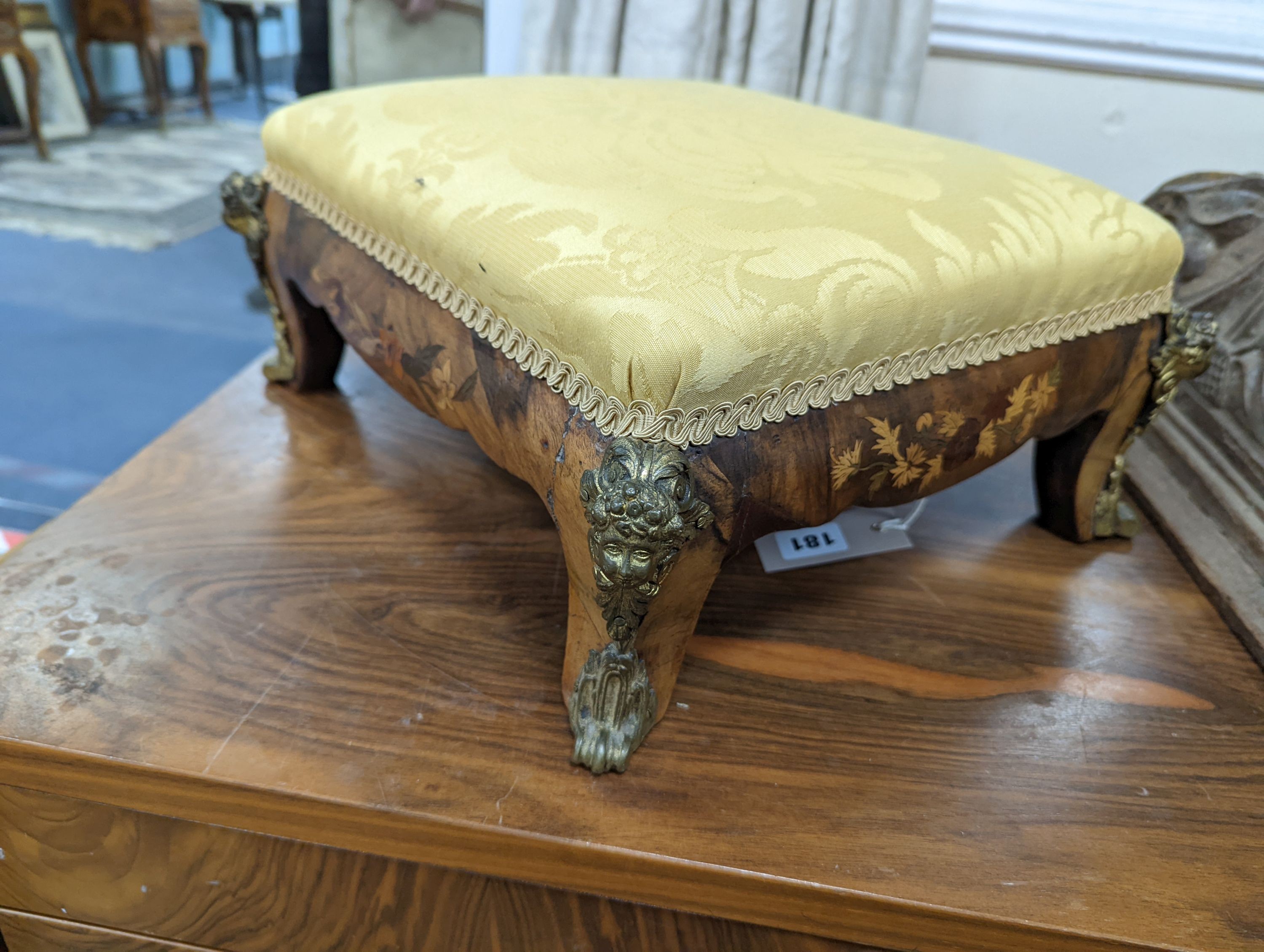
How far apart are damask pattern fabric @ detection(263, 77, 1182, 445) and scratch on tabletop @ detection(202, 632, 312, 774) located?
28 centimetres

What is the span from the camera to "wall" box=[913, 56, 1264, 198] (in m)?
1.24

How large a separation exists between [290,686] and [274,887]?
129mm

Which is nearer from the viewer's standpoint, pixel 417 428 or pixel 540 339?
pixel 540 339

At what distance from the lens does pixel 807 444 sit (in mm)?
494

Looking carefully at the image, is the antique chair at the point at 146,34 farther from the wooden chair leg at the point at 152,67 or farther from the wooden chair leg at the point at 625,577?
the wooden chair leg at the point at 625,577

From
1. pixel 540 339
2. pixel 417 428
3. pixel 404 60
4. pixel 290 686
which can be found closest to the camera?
pixel 540 339

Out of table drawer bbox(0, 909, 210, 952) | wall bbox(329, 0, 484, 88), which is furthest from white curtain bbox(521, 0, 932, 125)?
table drawer bbox(0, 909, 210, 952)

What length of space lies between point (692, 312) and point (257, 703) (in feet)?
1.32

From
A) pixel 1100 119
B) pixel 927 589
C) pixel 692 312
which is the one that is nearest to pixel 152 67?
pixel 692 312

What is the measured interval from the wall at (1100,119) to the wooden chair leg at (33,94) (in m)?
1.15

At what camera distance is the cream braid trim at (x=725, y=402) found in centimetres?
44

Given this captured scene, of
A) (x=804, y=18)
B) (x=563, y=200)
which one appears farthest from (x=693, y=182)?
(x=804, y=18)

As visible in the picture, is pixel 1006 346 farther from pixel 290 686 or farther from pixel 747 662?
pixel 290 686

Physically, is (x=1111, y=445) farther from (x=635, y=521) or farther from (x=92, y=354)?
(x=92, y=354)
